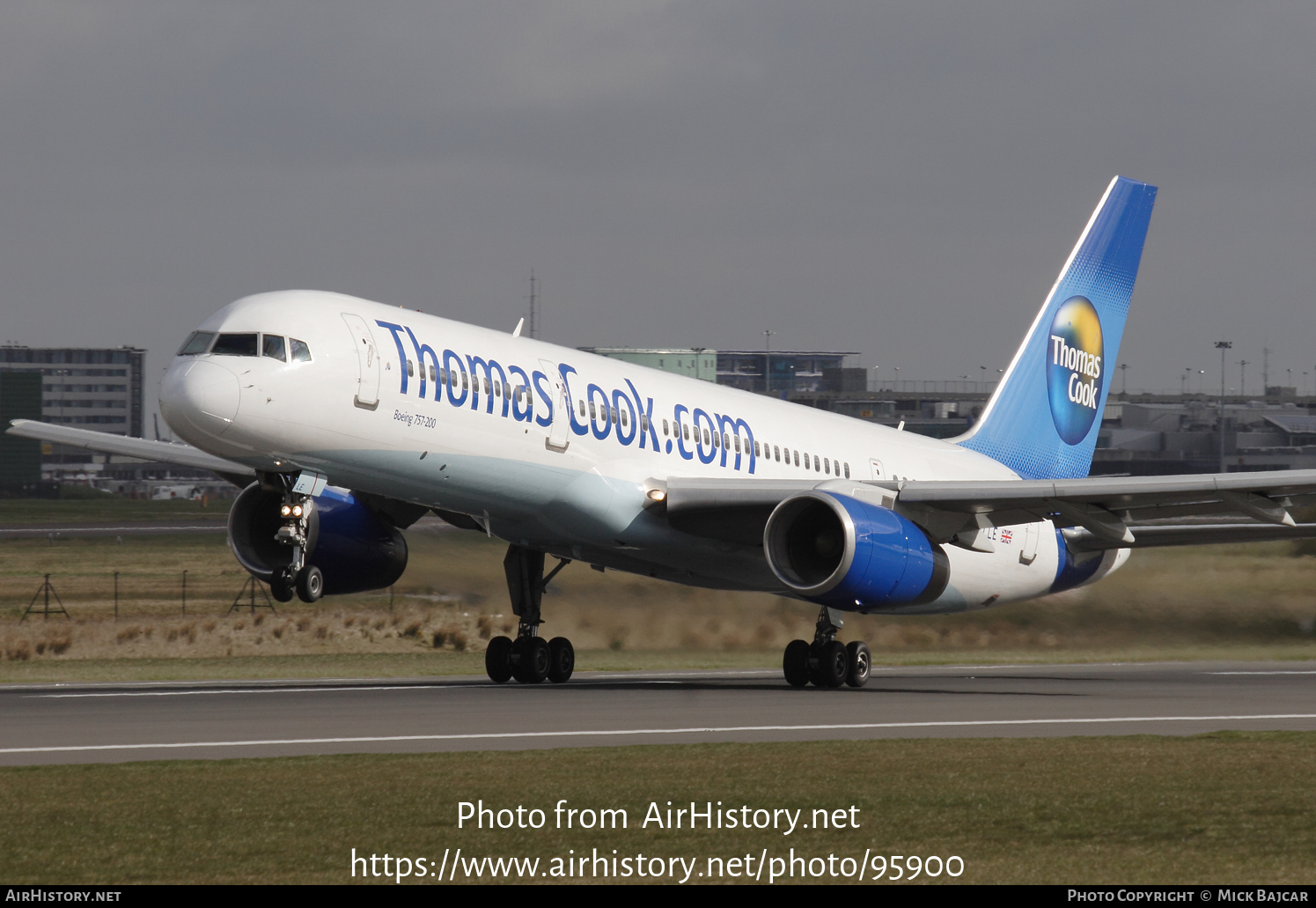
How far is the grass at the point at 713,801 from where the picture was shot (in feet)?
36.0

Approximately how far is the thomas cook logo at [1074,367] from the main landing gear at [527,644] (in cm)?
1373

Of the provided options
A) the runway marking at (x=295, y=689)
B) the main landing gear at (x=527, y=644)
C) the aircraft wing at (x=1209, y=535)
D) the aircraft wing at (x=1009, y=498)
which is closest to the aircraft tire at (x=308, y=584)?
the runway marking at (x=295, y=689)

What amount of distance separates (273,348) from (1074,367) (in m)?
21.7

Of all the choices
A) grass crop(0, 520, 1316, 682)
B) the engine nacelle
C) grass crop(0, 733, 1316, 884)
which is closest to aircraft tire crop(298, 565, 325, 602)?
the engine nacelle

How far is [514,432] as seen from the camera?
2511 centimetres

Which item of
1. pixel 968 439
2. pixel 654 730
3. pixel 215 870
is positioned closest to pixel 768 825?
pixel 215 870

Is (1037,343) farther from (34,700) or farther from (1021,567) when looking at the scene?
(34,700)

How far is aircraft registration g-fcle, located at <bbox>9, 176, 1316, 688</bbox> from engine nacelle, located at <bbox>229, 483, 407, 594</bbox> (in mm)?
40

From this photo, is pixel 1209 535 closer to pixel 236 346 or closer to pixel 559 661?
pixel 559 661

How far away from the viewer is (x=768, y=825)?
483 inches

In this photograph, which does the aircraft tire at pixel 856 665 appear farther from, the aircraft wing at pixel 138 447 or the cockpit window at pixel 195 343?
the cockpit window at pixel 195 343

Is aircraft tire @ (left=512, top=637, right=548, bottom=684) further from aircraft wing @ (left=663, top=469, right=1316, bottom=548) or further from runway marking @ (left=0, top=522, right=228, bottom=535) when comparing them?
runway marking @ (left=0, top=522, right=228, bottom=535)

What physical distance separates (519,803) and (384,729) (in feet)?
22.2

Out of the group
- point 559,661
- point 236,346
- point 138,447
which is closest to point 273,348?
point 236,346
